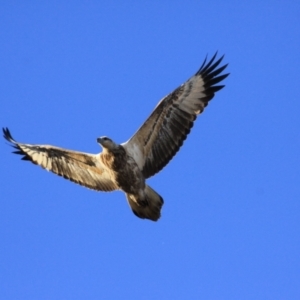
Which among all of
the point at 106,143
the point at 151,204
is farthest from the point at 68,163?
the point at 151,204

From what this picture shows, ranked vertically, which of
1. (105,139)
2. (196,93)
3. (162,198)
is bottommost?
(162,198)

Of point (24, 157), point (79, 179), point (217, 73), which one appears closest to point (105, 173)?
point (79, 179)

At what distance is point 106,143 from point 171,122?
1147 millimetres

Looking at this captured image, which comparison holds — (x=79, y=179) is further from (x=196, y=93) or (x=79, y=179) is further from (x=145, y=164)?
(x=196, y=93)

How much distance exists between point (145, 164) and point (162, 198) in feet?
2.17

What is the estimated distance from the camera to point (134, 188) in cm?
1217

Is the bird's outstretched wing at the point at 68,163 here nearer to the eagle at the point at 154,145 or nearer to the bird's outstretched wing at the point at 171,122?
the eagle at the point at 154,145

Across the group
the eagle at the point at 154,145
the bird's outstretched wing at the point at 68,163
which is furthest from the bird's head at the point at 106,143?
the bird's outstretched wing at the point at 68,163

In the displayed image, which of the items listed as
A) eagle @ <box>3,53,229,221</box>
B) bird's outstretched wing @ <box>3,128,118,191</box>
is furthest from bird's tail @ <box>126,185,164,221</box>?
bird's outstretched wing @ <box>3,128,118,191</box>

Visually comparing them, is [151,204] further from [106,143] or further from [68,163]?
[68,163]

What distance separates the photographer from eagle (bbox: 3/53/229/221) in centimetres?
1214

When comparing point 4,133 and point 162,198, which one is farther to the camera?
point 4,133

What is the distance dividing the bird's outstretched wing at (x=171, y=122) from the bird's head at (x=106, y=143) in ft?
1.21

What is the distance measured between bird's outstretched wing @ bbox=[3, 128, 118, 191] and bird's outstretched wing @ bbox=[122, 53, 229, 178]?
0.79 meters
